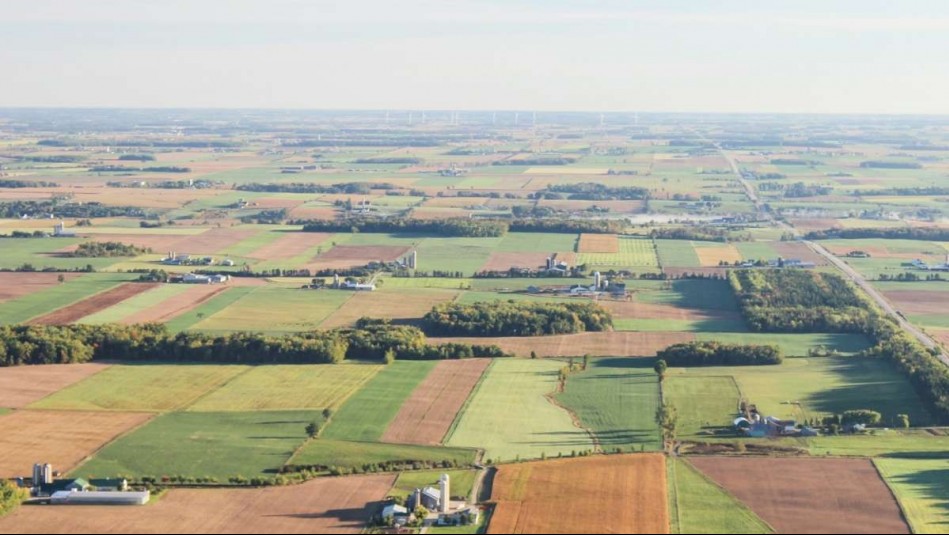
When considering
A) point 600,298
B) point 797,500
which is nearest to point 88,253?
point 600,298

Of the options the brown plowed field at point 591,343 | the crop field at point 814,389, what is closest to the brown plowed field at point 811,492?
the crop field at point 814,389

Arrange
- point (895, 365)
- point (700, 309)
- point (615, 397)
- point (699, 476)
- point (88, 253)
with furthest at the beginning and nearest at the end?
point (88, 253) < point (700, 309) < point (895, 365) < point (615, 397) < point (699, 476)

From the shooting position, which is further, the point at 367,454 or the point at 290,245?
the point at 290,245

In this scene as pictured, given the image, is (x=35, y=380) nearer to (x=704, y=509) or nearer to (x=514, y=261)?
(x=704, y=509)

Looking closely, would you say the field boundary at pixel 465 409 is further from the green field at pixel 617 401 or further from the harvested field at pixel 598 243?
the harvested field at pixel 598 243

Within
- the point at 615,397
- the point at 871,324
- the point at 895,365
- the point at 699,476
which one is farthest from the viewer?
the point at 871,324

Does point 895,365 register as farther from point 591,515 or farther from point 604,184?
point 604,184

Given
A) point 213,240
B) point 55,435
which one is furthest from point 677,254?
point 55,435
